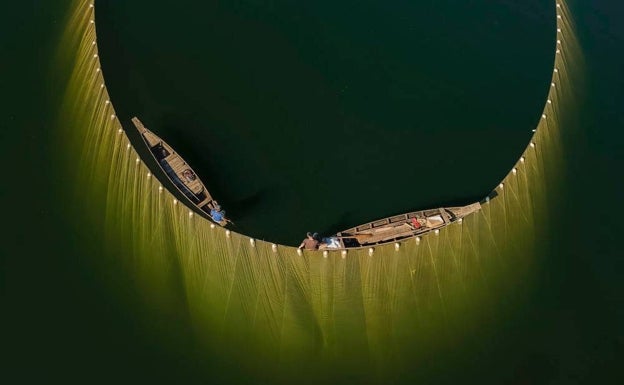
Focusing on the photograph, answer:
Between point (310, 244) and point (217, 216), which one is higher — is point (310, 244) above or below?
below

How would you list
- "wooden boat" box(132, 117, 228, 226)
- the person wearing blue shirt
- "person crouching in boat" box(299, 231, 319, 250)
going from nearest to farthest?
"person crouching in boat" box(299, 231, 319, 250)
the person wearing blue shirt
"wooden boat" box(132, 117, 228, 226)

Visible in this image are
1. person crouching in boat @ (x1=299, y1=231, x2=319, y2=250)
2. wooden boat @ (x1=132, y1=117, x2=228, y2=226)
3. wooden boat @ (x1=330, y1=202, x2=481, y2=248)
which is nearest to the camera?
person crouching in boat @ (x1=299, y1=231, x2=319, y2=250)

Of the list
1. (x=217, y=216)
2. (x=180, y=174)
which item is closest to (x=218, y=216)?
(x=217, y=216)

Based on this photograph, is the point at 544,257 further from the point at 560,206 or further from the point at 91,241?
the point at 91,241

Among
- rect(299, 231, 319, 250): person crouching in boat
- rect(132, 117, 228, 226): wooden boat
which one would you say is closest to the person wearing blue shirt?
rect(132, 117, 228, 226): wooden boat

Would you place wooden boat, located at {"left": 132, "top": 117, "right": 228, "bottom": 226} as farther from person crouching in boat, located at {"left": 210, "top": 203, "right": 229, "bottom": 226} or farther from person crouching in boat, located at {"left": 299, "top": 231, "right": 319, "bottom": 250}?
person crouching in boat, located at {"left": 299, "top": 231, "right": 319, "bottom": 250}

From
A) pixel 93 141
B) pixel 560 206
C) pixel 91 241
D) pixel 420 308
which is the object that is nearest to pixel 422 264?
pixel 420 308

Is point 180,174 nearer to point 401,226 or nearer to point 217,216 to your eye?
point 217,216
